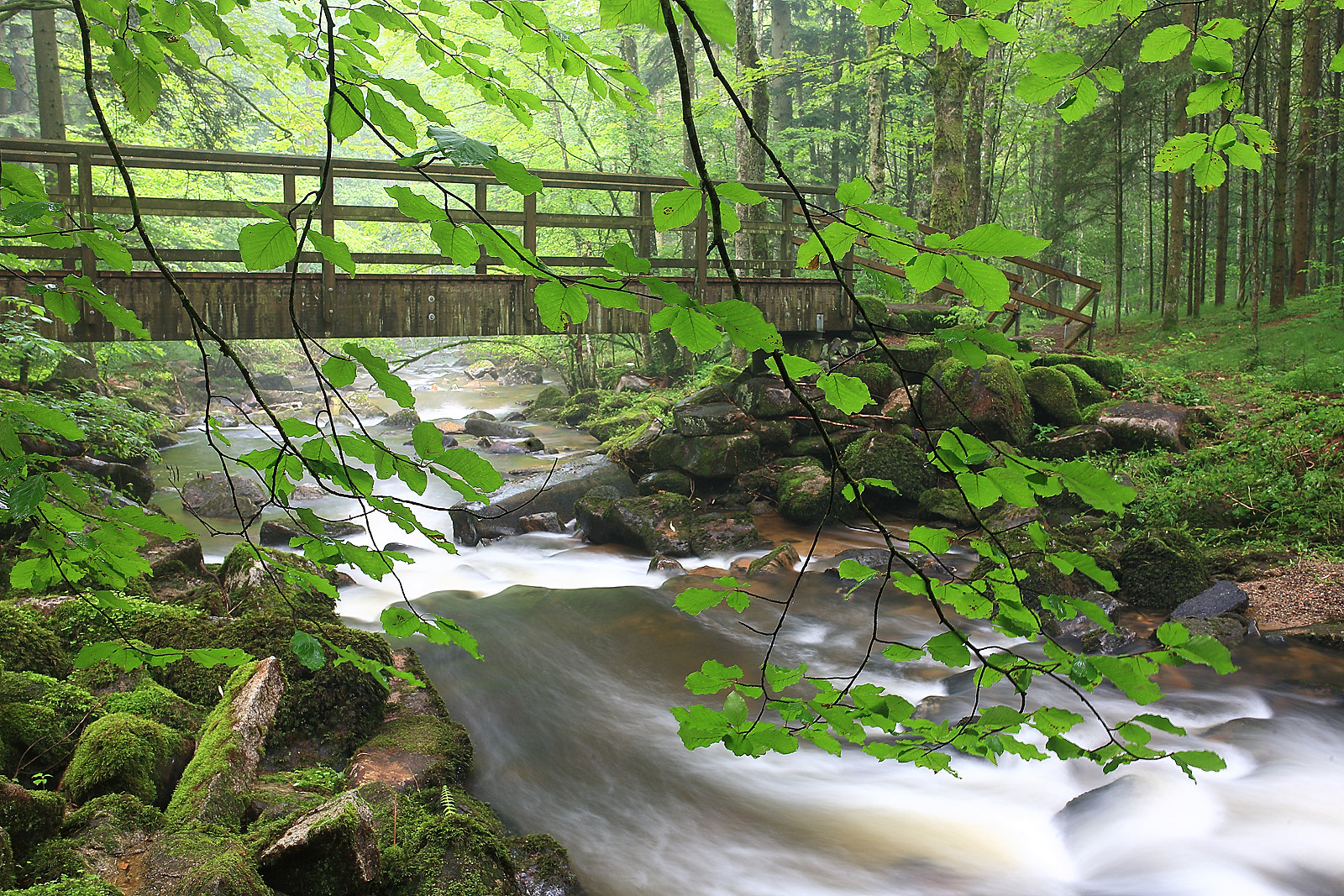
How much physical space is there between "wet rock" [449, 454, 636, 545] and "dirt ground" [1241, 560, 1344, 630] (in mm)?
7136

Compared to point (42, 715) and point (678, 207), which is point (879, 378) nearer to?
point (42, 715)

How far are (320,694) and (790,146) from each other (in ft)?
66.9

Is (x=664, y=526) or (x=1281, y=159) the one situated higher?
(x=1281, y=159)

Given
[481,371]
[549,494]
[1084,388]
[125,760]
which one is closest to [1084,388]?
[1084,388]

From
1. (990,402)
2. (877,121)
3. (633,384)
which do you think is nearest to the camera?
(990,402)

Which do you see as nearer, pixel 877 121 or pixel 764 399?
pixel 764 399

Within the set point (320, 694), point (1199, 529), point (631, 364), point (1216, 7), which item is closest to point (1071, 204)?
point (1216, 7)

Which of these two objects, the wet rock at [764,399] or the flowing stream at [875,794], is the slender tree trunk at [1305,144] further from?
the flowing stream at [875,794]

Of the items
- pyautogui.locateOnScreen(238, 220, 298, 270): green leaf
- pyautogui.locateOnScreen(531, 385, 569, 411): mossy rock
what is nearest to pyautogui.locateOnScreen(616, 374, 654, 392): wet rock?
pyautogui.locateOnScreen(531, 385, 569, 411): mossy rock

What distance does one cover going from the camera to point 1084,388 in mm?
10711

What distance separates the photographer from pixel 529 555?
9438 millimetres

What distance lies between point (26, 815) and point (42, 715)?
902 mm

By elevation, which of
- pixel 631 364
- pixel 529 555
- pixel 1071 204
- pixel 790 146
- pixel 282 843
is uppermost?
pixel 790 146

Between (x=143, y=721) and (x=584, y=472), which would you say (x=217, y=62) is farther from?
(x=143, y=721)
